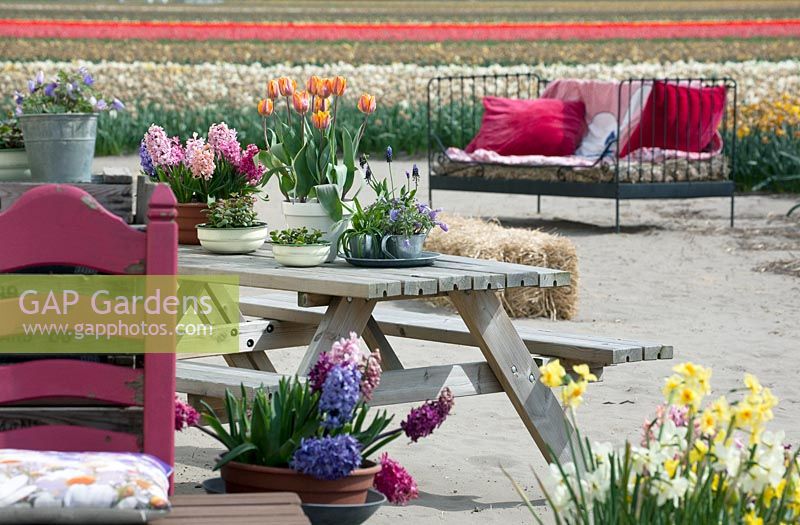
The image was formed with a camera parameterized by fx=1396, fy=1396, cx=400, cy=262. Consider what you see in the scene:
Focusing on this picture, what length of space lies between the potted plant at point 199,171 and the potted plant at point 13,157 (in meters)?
0.57

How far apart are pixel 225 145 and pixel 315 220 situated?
0.60 meters

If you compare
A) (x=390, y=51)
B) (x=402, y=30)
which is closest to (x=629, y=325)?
(x=390, y=51)

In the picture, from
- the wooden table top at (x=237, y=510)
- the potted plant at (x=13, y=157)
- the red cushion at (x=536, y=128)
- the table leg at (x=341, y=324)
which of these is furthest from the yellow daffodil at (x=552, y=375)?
the red cushion at (x=536, y=128)

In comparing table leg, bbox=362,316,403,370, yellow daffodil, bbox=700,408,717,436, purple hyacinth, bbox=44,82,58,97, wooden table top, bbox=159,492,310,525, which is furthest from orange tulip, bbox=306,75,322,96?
yellow daffodil, bbox=700,408,717,436

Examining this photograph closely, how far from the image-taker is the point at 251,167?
4898 mm

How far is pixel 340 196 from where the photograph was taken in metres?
4.52

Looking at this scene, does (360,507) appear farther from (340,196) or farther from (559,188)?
(559,188)

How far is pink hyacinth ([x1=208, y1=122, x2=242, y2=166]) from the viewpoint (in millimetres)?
4898

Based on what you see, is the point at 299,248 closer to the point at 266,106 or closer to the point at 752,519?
the point at 266,106

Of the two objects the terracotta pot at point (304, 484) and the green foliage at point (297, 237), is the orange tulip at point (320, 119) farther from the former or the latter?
the terracotta pot at point (304, 484)

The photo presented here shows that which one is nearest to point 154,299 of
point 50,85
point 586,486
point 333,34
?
point 586,486

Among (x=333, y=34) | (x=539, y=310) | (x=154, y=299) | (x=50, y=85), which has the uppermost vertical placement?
(x=333, y=34)

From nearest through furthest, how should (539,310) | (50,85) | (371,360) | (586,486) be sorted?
(586,486)
(371,360)
(50,85)
(539,310)

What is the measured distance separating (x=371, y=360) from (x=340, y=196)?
1187mm
